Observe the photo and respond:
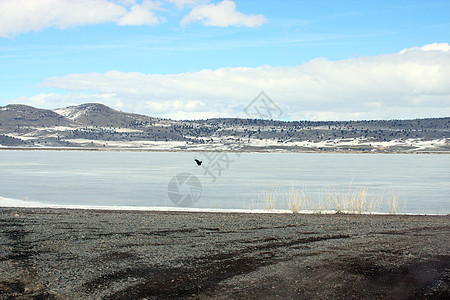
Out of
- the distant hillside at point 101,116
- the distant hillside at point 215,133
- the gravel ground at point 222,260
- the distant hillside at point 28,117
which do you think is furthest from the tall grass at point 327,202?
the distant hillside at point 101,116

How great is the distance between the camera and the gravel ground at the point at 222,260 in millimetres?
→ 6250

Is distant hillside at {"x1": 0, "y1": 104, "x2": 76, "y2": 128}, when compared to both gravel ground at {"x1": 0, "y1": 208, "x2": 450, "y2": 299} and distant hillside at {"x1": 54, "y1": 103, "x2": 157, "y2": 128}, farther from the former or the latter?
gravel ground at {"x1": 0, "y1": 208, "x2": 450, "y2": 299}

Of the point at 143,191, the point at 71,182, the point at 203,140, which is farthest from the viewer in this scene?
the point at 203,140

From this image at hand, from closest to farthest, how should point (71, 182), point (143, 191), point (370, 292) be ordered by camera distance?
point (370, 292) < point (143, 191) < point (71, 182)

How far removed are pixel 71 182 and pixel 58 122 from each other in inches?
5145

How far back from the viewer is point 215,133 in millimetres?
134125

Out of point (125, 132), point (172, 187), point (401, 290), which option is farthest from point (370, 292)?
point (125, 132)

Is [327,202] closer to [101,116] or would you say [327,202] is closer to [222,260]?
[222,260]

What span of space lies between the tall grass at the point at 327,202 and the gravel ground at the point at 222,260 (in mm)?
4169

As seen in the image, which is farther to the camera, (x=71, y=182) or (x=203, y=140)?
(x=203, y=140)

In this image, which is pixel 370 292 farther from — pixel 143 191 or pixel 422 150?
pixel 422 150

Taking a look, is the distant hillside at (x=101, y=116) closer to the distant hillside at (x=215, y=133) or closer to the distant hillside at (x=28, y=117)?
the distant hillside at (x=215, y=133)

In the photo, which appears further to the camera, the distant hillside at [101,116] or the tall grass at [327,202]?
the distant hillside at [101,116]

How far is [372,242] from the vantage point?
30.8 ft
